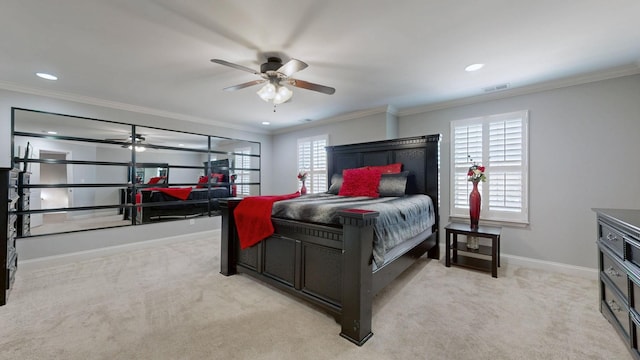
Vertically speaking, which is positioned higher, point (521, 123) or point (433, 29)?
point (433, 29)

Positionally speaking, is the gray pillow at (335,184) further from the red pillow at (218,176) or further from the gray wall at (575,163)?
the red pillow at (218,176)

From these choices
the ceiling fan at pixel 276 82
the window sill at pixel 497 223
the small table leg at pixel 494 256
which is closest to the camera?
the ceiling fan at pixel 276 82

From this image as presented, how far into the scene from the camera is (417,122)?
4.35 m

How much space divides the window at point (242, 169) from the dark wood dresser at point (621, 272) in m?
5.66

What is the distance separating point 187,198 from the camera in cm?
487

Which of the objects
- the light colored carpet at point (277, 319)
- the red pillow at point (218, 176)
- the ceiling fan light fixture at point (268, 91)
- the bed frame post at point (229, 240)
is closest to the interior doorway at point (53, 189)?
the light colored carpet at point (277, 319)

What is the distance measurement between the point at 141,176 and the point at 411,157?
462 centimetres

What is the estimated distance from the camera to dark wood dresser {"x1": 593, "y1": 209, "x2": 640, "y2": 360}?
1510mm

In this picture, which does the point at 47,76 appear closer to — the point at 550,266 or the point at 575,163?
the point at 575,163

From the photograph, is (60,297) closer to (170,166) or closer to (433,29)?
(170,166)

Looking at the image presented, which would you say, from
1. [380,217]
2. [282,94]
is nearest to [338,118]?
[282,94]

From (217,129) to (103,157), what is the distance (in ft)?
6.62

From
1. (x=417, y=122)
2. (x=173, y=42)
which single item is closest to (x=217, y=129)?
(x=173, y=42)

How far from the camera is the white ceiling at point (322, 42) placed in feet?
5.91
